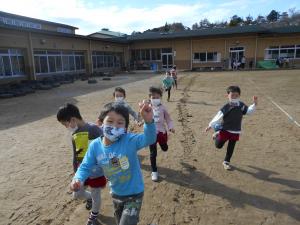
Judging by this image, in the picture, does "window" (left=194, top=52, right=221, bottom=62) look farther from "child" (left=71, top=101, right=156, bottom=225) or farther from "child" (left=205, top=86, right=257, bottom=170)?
"child" (left=71, top=101, right=156, bottom=225)

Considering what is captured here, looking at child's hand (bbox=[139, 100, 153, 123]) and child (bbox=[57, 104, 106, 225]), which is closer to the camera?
child's hand (bbox=[139, 100, 153, 123])

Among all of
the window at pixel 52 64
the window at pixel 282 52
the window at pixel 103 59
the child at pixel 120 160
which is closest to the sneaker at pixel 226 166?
the child at pixel 120 160

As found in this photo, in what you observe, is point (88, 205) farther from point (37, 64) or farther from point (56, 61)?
point (56, 61)

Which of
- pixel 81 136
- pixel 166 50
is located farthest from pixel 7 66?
pixel 166 50

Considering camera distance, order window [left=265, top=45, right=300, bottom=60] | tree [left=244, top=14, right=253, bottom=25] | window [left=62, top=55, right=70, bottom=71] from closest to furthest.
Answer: window [left=62, top=55, right=70, bottom=71]
window [left=265, top=45, right=300, bottom=60]
tree [left=244, top=14, right=253, bottom=25]

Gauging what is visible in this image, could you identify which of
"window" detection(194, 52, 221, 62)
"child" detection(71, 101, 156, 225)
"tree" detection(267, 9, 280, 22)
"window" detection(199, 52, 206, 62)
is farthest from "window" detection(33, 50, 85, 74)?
"tree" detection(267, 9, 280, 22)

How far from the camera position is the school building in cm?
2272

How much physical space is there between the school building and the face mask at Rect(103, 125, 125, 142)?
830 inches

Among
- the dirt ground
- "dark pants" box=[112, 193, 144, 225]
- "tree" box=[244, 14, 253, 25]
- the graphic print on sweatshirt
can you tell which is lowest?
the dirt ground

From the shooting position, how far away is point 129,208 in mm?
2539

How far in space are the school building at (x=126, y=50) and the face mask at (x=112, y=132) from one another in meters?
21.1

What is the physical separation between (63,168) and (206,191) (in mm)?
2776

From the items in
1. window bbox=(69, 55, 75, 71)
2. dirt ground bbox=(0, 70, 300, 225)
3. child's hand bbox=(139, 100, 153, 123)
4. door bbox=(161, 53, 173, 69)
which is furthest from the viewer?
door bbox=(161, 53, 173, 69)

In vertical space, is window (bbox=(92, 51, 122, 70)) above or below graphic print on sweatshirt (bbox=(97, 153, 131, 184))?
above
